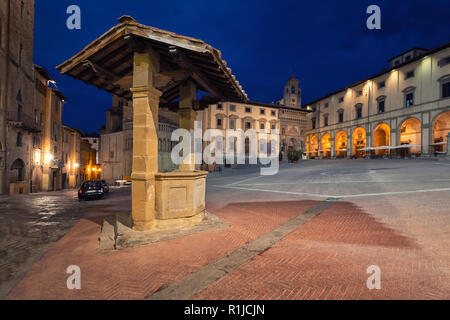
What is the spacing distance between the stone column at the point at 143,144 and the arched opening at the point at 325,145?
1959 inches

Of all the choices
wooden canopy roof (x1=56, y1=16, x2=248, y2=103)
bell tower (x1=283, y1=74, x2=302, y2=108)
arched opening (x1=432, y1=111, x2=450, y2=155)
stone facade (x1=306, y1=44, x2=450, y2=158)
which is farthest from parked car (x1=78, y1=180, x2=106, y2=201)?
bell tower (x1=283, y1=74, x2=302, y2=108)

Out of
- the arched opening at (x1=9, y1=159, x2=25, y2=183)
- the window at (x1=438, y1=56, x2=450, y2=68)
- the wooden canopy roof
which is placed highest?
the window at (x1=438, y1=56, x2=450, y2=68)

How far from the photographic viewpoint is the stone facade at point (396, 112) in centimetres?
2942

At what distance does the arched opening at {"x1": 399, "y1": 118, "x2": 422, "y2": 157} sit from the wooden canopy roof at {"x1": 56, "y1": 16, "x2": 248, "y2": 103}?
125ft

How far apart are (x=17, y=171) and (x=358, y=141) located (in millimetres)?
51091

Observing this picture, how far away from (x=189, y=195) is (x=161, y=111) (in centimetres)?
2999

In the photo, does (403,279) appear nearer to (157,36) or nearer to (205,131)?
(157,36)

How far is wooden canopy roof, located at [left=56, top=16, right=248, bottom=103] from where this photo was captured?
17.1ft

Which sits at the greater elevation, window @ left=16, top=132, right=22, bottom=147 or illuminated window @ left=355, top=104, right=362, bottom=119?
illuminated window @ left=355, top=104, right=362, bottom=119

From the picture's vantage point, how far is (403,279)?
3436 mm

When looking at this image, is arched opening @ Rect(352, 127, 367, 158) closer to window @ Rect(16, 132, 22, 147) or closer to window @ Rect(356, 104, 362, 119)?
window @ Rect(356, 104, 362, 119)

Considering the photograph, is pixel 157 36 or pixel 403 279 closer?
pixel 403 279

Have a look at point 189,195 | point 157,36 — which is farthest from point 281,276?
point 157,36

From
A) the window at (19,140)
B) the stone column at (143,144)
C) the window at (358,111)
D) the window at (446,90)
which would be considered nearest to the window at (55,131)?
the window at (19,140)
